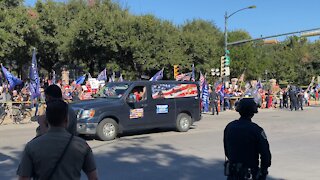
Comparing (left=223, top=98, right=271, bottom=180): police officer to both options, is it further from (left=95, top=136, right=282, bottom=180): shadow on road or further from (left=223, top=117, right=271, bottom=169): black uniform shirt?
(left=95, top=136, right=282, bottom=180): shadow on road

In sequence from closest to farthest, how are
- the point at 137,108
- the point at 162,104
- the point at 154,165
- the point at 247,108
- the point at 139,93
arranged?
the point at 247,108, the point at 154,165, the point at 137,108, the point at 139,93, the point at 162,104

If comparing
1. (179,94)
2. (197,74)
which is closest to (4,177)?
(179,94)

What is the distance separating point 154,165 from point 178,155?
4.57 ft

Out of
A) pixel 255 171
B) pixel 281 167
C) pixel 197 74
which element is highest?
pixel 197 74

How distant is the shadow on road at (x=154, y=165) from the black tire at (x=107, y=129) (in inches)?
56.1

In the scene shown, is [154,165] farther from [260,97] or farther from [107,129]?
[260,97]

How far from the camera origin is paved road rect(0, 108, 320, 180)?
8.73 meters

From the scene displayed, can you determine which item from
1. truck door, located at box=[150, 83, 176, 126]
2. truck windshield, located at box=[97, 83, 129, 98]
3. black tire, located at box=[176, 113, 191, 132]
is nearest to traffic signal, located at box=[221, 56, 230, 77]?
black tire, located at box=[176, 113, 191, 132]

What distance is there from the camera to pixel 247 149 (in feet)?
15.3

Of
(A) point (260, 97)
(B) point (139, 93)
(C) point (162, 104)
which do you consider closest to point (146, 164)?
(B) point (139, 93)

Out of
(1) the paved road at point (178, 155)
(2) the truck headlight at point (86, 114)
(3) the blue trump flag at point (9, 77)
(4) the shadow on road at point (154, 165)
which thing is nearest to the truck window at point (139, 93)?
(1) the paved road at point (178, 155)

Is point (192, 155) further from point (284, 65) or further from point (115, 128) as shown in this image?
point (284, 65)

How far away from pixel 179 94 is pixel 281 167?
7160 millimetres

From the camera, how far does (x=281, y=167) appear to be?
9.41m
